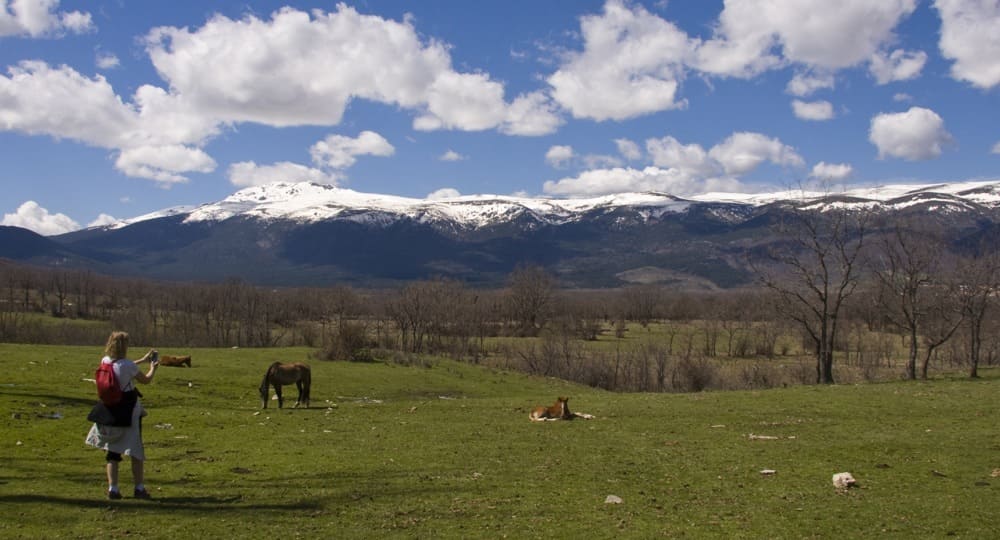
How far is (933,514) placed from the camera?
1249cm

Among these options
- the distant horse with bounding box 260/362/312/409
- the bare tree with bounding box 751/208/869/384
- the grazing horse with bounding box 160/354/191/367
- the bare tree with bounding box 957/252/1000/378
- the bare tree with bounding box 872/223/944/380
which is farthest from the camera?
the grazing horse with bounding box 160/354/191/367

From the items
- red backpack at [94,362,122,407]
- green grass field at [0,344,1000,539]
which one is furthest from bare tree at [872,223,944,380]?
red backpack at [94,362,122,407]

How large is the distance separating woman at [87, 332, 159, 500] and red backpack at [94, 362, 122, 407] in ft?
0.20

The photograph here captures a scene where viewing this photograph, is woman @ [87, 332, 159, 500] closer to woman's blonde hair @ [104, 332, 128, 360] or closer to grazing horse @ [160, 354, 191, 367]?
woman's blonde hair @ [104, 332, 128, 360]

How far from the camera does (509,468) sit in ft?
55.2

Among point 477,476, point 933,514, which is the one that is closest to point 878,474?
point 933,514

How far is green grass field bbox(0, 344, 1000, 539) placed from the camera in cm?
1173

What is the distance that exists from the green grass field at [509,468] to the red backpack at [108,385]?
1.89 meters

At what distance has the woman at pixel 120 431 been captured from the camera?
12.5 meters

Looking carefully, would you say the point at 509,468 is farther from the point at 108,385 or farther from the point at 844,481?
the point at 108,385

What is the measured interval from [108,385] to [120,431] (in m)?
0.88

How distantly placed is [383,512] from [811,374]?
205 feet

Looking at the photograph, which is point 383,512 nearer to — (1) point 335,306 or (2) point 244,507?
(2) point 244,507

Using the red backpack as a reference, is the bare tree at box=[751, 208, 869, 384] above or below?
above
